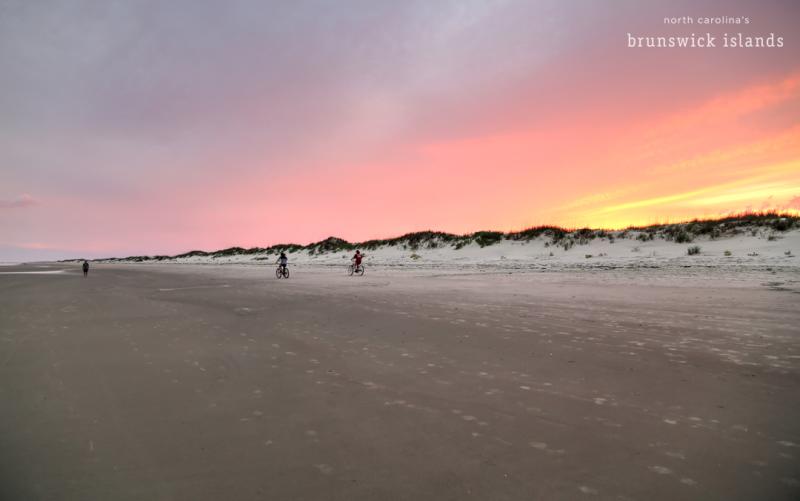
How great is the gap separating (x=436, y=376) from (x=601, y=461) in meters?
2.11

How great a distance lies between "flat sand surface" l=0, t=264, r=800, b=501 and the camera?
97.0 inches

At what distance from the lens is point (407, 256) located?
41.1m

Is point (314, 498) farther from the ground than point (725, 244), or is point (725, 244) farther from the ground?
point (725, 244)

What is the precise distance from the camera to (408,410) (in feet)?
11.8

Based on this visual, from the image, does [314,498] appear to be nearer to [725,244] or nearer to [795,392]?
[795,392]

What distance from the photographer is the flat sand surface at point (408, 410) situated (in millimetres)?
2465

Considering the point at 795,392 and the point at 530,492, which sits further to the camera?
the point at 795,392

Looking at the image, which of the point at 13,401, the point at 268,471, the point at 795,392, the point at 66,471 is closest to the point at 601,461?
the point at 268,471

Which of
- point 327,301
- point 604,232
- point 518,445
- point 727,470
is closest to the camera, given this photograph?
point 727,470

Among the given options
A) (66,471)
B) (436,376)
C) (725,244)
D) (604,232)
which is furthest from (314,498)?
(604,232)

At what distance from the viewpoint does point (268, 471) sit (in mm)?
2592

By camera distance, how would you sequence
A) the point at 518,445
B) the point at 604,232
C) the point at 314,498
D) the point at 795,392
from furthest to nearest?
the point at 604,232 → the point at 795,392 → the point at 518,445 → the point at 314,498

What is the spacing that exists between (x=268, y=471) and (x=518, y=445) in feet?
5.84

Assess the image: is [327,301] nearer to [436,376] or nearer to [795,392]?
[436,376]
